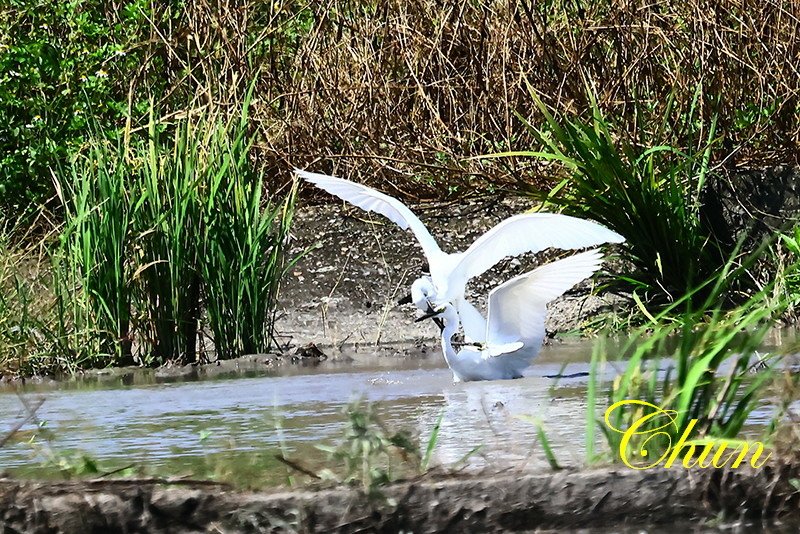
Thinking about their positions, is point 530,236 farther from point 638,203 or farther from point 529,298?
point 638,203

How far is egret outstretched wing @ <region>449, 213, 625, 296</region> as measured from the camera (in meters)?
6.38

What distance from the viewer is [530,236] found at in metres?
6.52

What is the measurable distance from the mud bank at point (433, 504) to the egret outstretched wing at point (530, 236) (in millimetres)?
3087

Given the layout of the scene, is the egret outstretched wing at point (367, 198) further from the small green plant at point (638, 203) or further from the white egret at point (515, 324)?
the small green plant at point (638, 203)

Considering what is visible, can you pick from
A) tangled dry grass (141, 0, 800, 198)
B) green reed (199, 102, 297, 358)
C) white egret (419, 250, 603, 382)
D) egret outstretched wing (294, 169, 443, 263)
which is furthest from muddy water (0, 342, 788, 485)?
tangled dry grass (141, 0, 800, 198)

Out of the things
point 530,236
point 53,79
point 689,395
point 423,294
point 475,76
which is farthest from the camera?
point 53,79

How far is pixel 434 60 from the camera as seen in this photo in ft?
33.1

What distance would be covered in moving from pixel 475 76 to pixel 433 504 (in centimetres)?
697

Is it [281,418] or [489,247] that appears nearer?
[281,418]

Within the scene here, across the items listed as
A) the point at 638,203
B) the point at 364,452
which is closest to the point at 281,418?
the point at 364,452

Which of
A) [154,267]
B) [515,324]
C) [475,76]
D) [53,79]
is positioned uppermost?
[53,79]

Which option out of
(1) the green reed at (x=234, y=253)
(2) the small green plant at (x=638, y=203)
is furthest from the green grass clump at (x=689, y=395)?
(2) the small green plant at (x=638, y=203)

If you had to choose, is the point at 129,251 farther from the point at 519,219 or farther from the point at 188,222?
the point at 519,219

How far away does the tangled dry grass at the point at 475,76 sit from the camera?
9.39 meters
